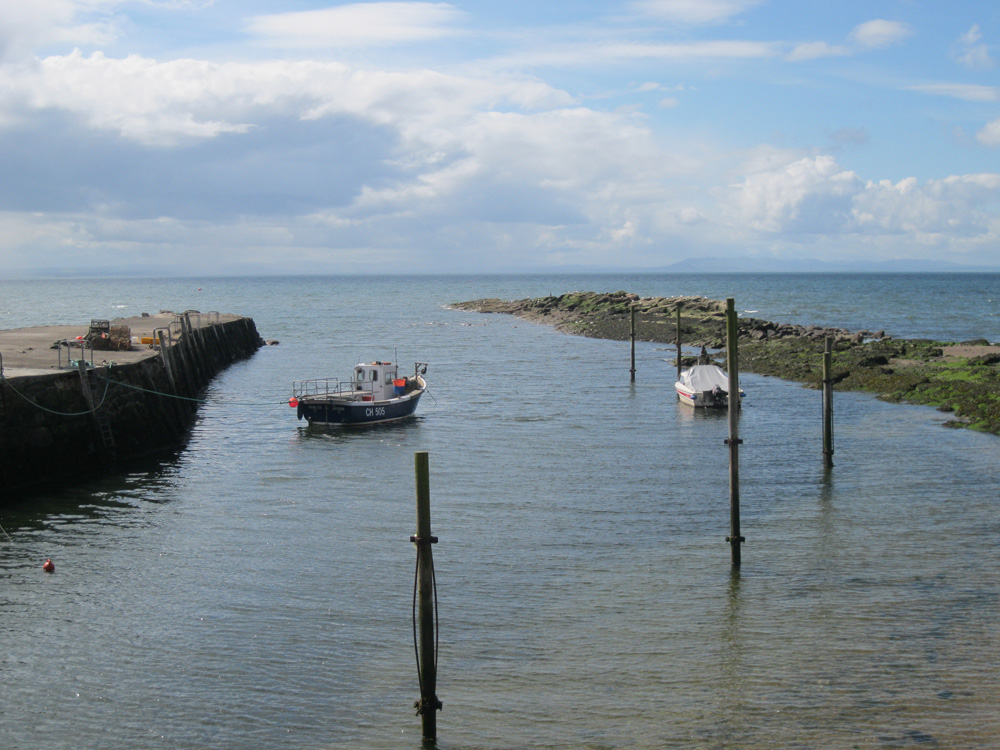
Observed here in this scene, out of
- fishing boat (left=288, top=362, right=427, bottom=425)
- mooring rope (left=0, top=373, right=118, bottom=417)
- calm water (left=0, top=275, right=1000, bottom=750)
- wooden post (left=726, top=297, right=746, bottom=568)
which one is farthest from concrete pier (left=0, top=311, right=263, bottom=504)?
wooden post (left=726, top=297, right=746, bottom=568)

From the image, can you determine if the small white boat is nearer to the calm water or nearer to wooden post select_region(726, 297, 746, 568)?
the calm water

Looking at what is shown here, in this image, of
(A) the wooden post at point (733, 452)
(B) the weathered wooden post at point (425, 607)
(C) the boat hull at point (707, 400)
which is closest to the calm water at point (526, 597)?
(B) the weathered wooden post at point (425, 607)

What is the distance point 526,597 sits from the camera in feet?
55.5

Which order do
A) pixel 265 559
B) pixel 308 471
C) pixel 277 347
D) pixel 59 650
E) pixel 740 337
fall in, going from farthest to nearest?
pixel 277 347
pixel 740 337
pixel 308 471
pixel 265 559
pixel 59 650

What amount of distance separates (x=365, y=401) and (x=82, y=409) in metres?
12.9

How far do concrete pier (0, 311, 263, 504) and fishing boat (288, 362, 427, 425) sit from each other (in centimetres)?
522

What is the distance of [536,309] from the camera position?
379 ft

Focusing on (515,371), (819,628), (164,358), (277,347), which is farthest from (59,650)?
(277,347)

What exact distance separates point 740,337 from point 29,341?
49.3m

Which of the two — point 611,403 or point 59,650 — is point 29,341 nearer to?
point 611,403

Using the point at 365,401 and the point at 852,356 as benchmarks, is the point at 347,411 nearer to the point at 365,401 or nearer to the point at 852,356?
the point at 365,401

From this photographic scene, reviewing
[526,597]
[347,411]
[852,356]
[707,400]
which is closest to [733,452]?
[526,597]

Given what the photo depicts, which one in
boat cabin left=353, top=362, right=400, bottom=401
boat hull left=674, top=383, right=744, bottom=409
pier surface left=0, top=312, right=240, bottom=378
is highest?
pier surface left=0, top=312, right=240, bottom=378

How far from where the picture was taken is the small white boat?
131 feet
